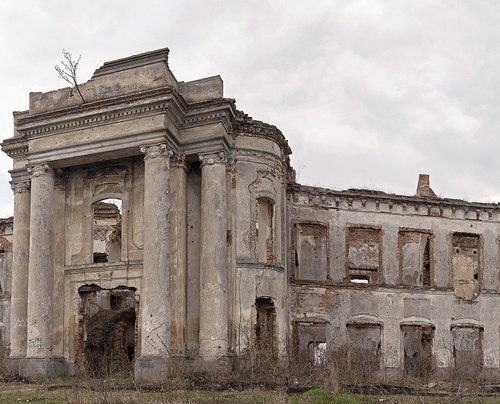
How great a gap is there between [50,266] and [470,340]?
13295 mm

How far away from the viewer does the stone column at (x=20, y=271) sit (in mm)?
17188

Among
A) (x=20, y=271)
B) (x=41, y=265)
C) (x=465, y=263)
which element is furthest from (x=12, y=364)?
(x=465, y=263)

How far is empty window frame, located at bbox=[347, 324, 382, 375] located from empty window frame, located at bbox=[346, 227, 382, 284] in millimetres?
1420

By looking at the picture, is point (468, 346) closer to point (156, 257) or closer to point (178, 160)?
point (178, 160)

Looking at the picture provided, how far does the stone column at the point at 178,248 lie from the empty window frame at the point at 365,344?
4.29 m

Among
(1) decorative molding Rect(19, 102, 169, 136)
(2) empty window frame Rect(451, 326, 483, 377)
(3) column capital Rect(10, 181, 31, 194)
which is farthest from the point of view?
(2) empty window frame Rect(451, 326, 483, 377)

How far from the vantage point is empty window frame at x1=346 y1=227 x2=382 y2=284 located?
67.7 feet

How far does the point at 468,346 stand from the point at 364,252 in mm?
4603

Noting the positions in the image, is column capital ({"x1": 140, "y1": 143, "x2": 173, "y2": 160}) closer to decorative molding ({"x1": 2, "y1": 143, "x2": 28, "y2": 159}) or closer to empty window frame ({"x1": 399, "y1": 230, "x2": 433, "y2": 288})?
decorative molding ({"x1": 2, "y1": 143, "x2": 28, "y2": 159})

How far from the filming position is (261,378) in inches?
532

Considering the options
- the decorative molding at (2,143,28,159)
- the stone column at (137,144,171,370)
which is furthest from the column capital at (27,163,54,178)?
the stone column at (137,144,171,370)

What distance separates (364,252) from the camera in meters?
20.8

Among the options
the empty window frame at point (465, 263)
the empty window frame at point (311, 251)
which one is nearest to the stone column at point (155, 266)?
the empty window frame at point (311, 251)

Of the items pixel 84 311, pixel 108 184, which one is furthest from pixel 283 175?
pixel 84 311
